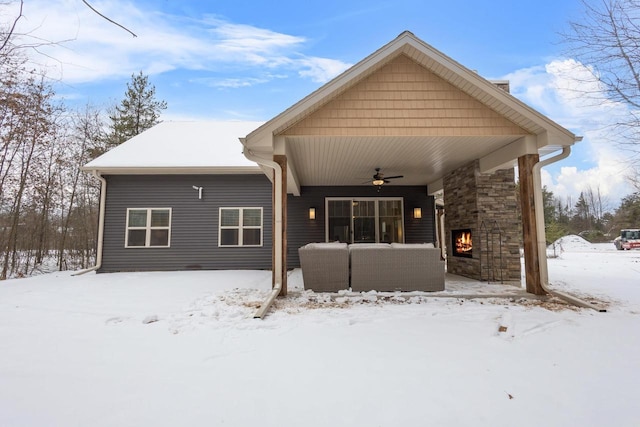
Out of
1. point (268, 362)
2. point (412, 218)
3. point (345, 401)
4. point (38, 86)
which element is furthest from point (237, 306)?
point (38, 86)

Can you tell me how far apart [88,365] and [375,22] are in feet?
16.9

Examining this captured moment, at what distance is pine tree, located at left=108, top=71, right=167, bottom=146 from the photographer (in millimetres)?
15812

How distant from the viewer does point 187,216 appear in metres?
9.16

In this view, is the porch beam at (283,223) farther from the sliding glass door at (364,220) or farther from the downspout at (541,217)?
the sliding glass door at (364,220)

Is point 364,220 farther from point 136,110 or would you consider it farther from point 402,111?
point 136,110

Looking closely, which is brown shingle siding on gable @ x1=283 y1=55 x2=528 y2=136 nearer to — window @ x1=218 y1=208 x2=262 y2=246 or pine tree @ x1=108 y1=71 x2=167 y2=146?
window @ x1=218 y1=208 x2=262 y2=246

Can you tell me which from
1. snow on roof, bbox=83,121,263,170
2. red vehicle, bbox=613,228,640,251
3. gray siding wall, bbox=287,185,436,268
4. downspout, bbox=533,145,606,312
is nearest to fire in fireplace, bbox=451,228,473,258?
gray siding wall, bbox=287,185,436,268

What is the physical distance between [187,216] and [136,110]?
10975 mm

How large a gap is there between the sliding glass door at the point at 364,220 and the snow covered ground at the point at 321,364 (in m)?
5.01

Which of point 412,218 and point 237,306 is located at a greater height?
point 412,218

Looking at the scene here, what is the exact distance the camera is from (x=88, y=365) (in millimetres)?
2465

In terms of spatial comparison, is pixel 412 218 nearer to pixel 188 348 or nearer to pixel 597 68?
pixel 597 68

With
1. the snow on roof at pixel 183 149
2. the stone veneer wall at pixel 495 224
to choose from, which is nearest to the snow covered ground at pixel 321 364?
the stone veneer wall at pixel 495 224

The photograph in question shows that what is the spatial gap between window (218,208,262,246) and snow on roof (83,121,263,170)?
4.57ft
